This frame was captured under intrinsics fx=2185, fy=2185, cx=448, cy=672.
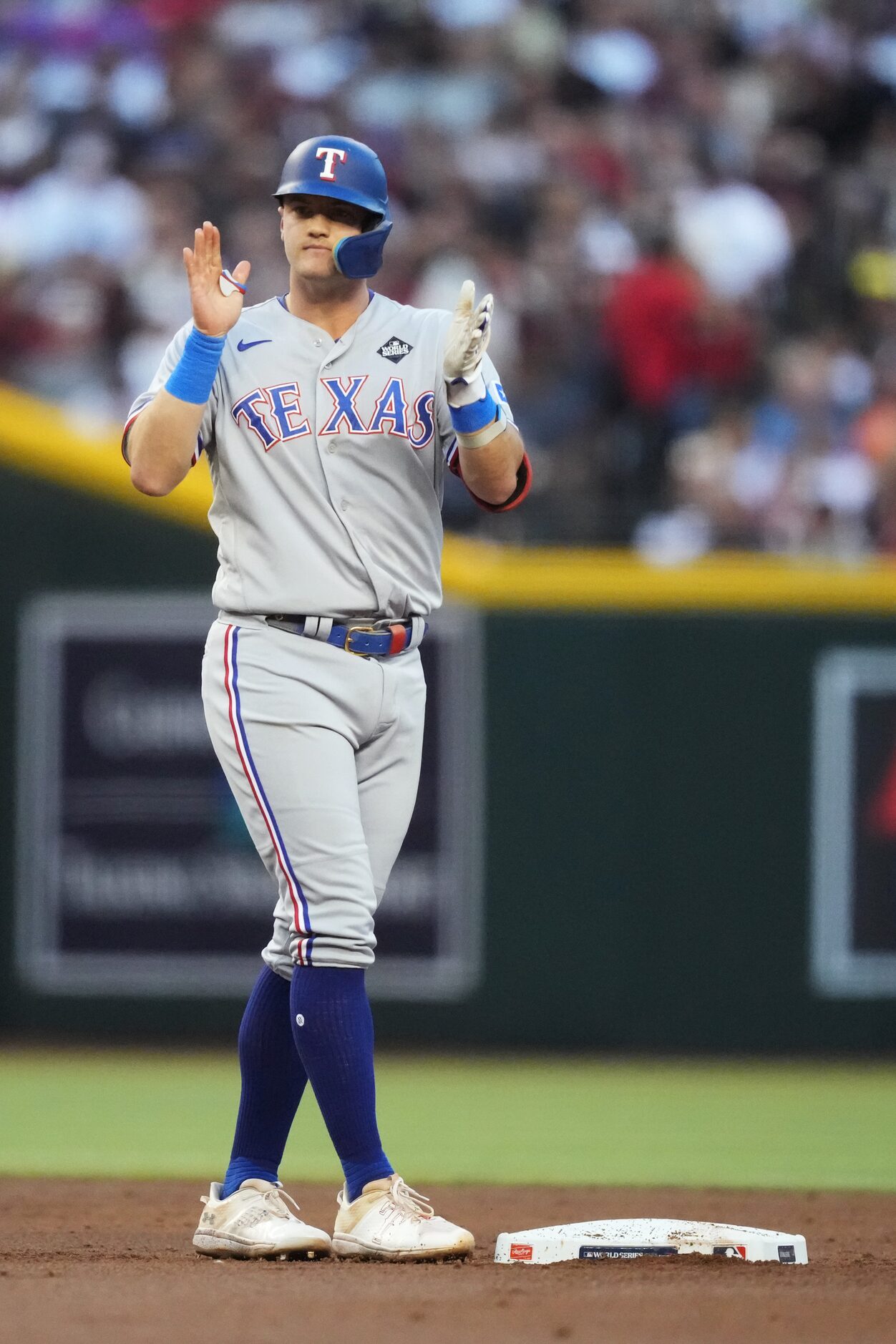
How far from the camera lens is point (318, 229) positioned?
13.1 ft

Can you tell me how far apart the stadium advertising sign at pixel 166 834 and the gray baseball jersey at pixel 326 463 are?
433cm

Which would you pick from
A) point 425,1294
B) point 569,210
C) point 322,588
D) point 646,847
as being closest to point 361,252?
point 322,588

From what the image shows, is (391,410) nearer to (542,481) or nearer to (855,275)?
(542,481)

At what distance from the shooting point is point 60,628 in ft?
28.5

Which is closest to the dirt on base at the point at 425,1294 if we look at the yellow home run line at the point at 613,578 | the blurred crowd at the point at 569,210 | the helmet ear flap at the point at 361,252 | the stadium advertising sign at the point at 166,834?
the helmet ear flap at the point at 361,252

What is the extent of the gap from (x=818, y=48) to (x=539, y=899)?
557 cm

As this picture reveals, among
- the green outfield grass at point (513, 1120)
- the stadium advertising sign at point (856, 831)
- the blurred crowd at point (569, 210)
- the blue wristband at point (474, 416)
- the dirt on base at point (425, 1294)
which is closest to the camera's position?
the dirt on base at point (425, 1294)

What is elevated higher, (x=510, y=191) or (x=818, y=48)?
(x=818, y=48)

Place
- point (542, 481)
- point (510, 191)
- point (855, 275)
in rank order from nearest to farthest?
point (542, 481)
point (855, 275)
point (510, 191)

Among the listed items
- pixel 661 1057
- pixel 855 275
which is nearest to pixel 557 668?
pixel 661 1057

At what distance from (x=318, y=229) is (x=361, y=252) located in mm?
90

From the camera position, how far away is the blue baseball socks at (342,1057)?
3873 millimetres

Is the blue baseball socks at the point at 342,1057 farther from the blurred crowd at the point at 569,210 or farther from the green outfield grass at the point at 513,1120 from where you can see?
the blurred crowd at the point at 569,210

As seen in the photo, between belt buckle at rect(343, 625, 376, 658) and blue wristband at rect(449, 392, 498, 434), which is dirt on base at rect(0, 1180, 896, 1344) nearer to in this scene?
belt buckle at rect(343, 625, 376, 658)
